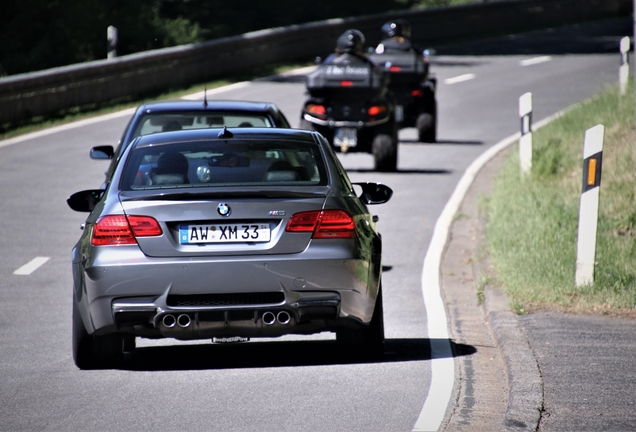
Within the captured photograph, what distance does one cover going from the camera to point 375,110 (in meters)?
18.1

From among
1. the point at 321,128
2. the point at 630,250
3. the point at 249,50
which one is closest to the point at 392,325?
the point at 630,250

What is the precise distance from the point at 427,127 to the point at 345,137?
13.1ft

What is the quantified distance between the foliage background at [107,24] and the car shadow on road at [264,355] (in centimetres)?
2438

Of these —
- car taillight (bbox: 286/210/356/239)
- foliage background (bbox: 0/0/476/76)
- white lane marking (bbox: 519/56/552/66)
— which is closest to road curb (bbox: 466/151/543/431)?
car taillight (bbox: 286/210/356/239)

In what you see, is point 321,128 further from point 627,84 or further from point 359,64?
point 627,84

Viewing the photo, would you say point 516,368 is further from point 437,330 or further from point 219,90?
point 219,90

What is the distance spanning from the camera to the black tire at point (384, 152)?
18141 mm

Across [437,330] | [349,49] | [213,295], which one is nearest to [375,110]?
[349,49]

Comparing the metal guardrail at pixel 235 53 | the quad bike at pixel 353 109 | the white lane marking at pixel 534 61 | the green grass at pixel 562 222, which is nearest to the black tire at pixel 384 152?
the quad bike at pixel 353 109

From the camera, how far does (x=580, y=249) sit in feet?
31.7

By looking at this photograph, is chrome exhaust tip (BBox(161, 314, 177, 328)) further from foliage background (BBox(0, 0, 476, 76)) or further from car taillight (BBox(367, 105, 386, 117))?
foliage background (BBox(0, 0, 476, 76))

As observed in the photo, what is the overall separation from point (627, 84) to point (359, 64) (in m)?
6.64

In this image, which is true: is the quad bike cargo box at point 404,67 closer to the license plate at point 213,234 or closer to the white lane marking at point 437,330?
the white lane marking at point 437,330

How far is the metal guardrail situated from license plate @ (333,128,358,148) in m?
3.72
